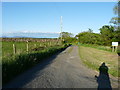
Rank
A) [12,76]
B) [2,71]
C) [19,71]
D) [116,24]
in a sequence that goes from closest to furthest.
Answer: [2,71]
[12,76]
[19,71]
[116,24]

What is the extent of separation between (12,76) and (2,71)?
0.60 m

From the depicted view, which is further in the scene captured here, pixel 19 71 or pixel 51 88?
pixel 19 71

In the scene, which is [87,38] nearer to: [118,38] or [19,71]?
[118,38]

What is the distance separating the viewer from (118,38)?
139 feet

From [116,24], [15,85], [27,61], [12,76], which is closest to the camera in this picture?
[15,85]

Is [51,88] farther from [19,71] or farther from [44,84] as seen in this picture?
[19,71]

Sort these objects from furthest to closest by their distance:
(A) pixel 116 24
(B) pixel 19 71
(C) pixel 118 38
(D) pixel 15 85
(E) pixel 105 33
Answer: (E) pixel 105 33, (C) pixel 118 38, (A) pixel 116 24, (B) pixel 19 71, (D) pixel 15 85

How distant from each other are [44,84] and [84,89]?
1.60 m

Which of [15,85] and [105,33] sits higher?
[105,33]

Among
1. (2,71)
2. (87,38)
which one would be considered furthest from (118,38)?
(2,71)

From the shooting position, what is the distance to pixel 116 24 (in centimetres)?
3941

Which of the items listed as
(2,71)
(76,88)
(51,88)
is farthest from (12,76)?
(76,88)

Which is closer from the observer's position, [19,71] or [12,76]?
[12,76]

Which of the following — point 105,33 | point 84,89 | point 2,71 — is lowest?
point 84,89
